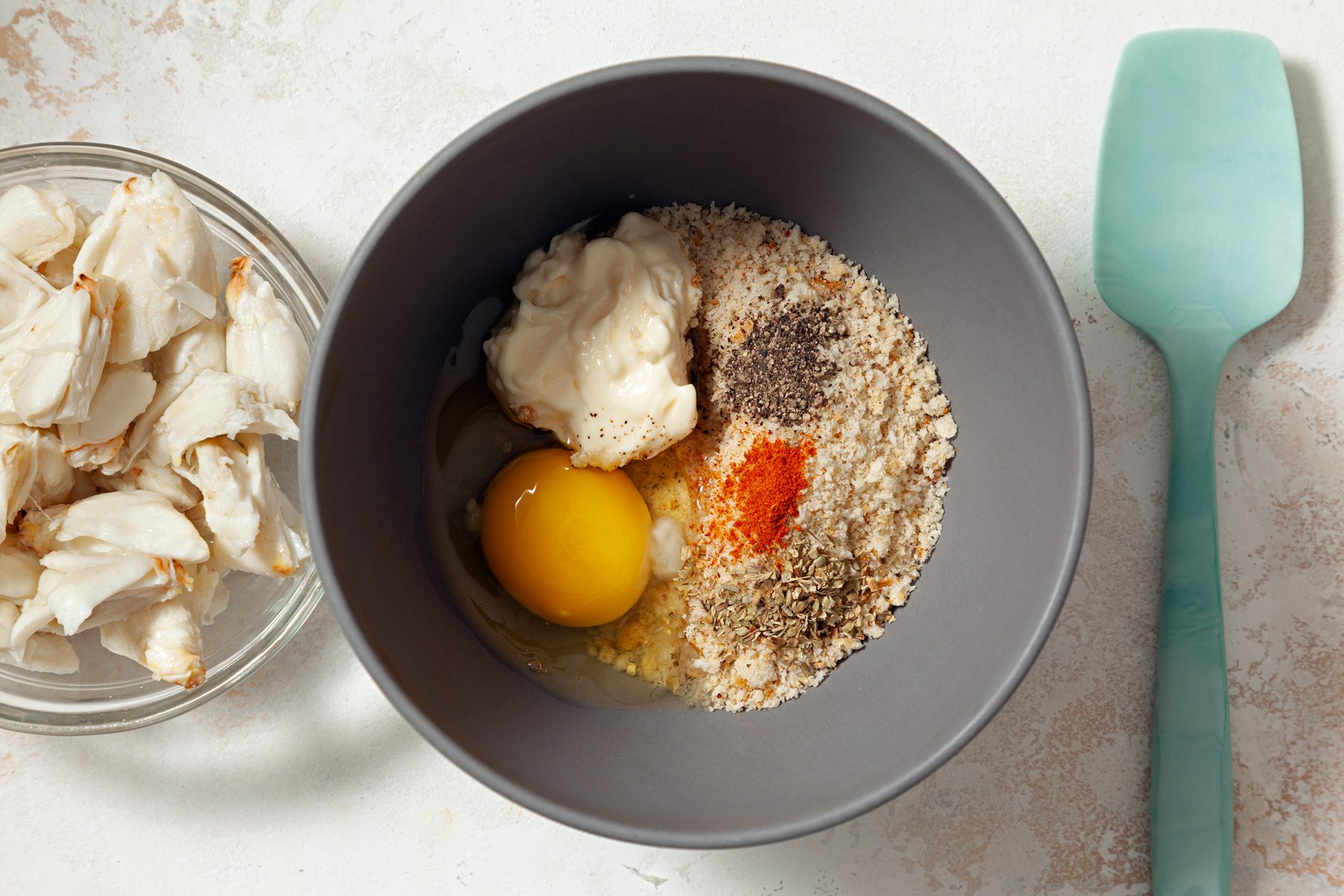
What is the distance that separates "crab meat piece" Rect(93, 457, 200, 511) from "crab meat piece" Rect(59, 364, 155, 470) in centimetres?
3

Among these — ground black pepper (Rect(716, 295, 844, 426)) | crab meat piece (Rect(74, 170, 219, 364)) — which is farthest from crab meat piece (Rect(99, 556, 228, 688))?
ground black pepper (Rect(716, 295, 844, 426))

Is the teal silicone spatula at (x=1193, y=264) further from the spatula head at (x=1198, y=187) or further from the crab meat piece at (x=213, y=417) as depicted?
the crab meat piece at (x=213, y=417)

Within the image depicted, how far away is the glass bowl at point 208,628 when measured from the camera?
3.46 ft

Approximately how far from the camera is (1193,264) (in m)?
1.13

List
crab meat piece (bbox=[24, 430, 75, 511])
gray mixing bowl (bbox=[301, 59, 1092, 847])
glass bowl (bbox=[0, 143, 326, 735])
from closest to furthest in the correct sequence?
gray mixing bowl (bbox=[301, 59, 1092, 847]), crab meat piece (bbox=[24, 430, 75, 511]), glass bowl (bbox=[0, 143, 326, 735])

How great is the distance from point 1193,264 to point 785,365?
0.56 metres

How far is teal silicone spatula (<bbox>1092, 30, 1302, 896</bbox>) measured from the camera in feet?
3.67

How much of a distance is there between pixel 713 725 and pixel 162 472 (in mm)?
673

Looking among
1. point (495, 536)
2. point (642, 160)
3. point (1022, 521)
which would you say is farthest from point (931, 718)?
point (642, 160)

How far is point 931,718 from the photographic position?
0.93 metres

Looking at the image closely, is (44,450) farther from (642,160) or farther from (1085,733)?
(1085,733)

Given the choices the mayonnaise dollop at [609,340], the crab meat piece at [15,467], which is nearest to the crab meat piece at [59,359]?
the crab meat piece at [15,467]

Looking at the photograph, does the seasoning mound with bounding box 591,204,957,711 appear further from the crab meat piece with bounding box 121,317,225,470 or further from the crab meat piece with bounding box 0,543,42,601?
the crab meat piece with bounding box 0,543,42,601

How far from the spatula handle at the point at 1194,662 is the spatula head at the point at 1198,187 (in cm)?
7
